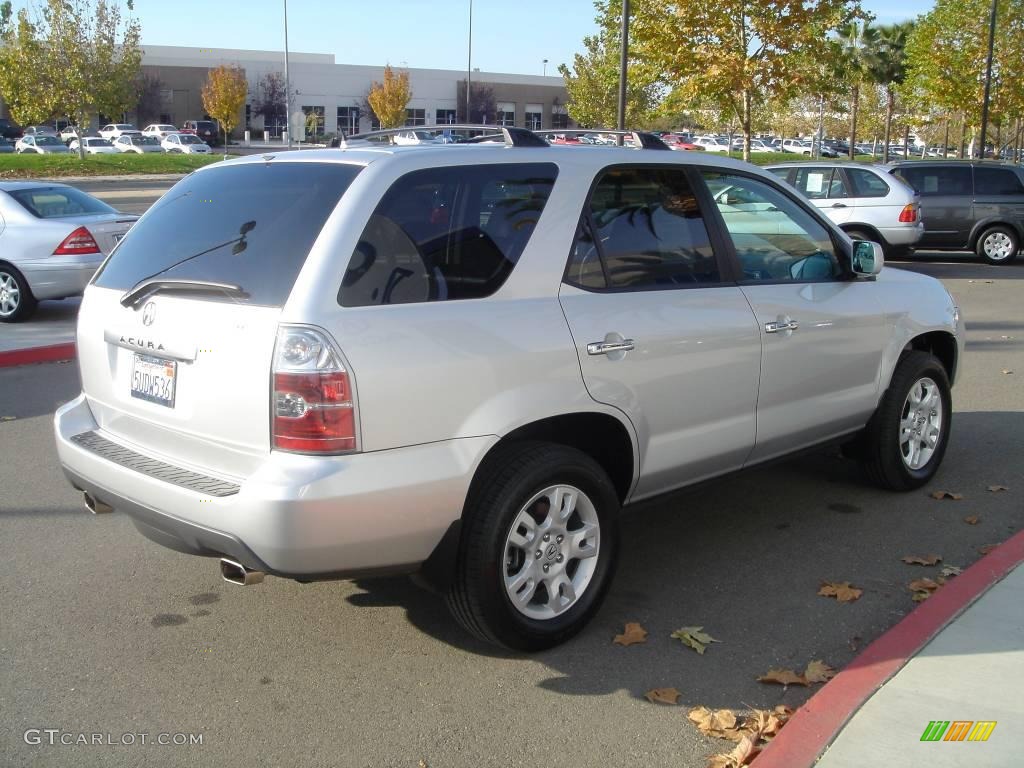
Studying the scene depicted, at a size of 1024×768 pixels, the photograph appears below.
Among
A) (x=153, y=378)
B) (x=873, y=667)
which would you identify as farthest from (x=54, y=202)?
(x=873, y=667)

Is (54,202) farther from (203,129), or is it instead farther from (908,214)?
(203,129)

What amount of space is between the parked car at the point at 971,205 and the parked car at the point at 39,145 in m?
46.8

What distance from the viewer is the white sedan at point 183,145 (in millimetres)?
57031

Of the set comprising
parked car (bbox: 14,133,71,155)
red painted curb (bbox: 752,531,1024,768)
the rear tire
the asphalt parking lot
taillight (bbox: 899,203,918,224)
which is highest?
parked car (bbox: 14,133,71,155)

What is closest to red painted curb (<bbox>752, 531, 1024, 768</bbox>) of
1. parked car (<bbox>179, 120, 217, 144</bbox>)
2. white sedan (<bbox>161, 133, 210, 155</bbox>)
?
white sedan (<bbox>161, 133, 210, 155</bbox>)

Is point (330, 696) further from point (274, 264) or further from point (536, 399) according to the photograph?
point (274, 264)

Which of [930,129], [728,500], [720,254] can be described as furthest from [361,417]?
[930,129]

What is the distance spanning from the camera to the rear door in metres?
4.16

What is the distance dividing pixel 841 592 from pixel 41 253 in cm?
972

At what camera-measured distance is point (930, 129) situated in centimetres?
7169

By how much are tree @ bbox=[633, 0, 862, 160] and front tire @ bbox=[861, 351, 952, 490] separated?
19078 mm

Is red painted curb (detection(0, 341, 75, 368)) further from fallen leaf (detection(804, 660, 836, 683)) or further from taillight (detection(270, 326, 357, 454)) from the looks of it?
fallen leaf (detection(804, 660, 836, 683))

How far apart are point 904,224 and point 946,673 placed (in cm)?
1467

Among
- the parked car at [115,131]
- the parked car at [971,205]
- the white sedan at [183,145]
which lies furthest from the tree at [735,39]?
the parked car at [115,131]
